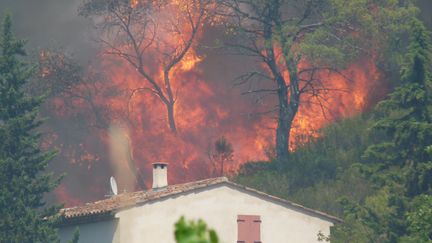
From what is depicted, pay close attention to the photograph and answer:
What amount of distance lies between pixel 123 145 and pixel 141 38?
938cm

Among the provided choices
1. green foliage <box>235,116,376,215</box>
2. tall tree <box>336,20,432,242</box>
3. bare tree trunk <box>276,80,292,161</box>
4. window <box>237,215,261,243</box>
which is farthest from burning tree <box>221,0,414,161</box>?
tall tree <box>336,20,432,242</box>

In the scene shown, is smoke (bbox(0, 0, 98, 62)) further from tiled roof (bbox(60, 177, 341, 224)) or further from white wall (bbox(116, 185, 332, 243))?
white wall (bbox(116, 185, 332, 243))

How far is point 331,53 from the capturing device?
60938 mm

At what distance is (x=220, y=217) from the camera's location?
44.2 meters

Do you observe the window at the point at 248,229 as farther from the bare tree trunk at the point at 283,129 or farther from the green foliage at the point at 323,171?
the bare tree trunk at the point at 283,129

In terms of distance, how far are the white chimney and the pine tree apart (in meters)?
4.55

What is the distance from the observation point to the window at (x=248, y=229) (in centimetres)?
4447

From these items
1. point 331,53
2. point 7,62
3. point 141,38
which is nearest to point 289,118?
point 331,53

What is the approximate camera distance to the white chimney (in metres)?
47.0

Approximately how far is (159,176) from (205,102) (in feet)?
109

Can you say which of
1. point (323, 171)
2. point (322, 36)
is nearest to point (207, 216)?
point (323, 171)

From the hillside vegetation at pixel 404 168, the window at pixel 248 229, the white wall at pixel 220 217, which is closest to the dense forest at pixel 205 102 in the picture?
the hillside vegetation at pixel 404 168

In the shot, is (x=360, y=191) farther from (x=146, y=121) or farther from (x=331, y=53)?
(x=146, y=121)

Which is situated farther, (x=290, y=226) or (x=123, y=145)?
(x=123, y=145)
